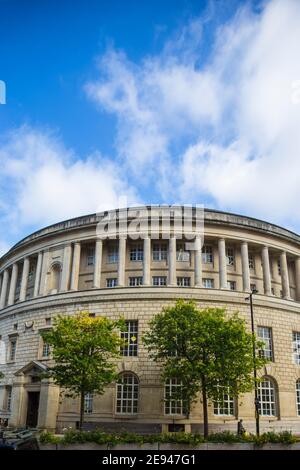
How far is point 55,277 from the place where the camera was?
4459 centimetres

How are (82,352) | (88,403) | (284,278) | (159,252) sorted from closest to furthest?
1. (82,352)
2. (88,403)
3. (159,252)
4. (284,278)

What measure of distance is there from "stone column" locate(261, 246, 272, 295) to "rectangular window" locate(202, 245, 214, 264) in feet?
17.4

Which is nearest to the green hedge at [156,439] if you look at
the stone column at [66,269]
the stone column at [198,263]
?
the stone column at [198,263]

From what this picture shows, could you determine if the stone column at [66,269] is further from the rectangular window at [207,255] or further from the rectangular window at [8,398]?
the rectangular window at [207,255]

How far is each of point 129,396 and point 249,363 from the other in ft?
37.1

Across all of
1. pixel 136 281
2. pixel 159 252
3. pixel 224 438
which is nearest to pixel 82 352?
pixel 224 438

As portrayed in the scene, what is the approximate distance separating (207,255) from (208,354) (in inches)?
601

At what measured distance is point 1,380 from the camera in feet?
139

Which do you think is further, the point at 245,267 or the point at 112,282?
the point at 112,282

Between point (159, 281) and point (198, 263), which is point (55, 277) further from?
point (198, 263)

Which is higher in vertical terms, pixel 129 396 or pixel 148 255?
pixel 148 255
